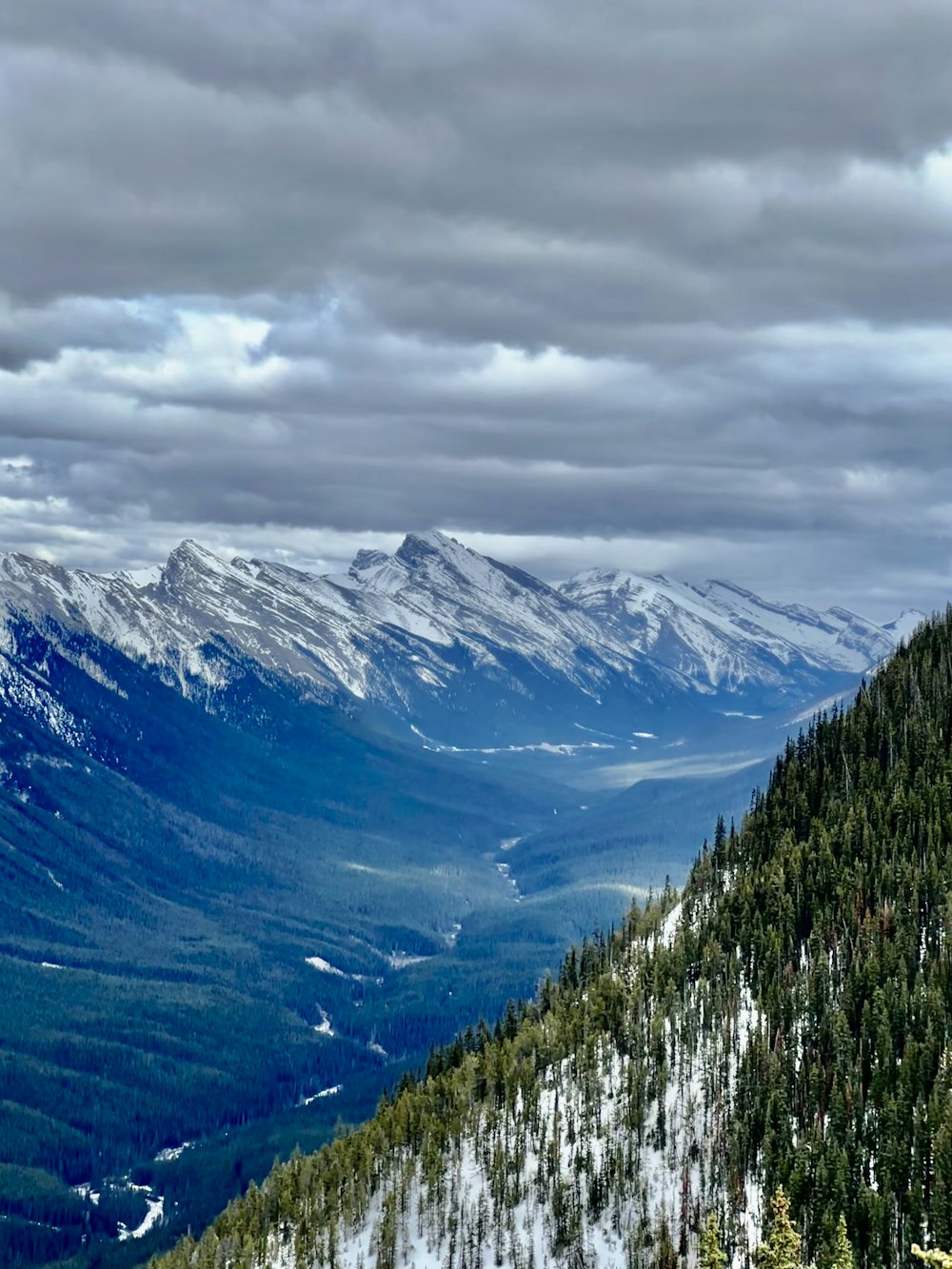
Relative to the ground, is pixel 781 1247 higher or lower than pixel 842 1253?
lower

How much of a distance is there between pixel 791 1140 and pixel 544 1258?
3337cm

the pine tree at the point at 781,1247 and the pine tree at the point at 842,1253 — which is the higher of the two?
the pine tree at the point at 842,1253

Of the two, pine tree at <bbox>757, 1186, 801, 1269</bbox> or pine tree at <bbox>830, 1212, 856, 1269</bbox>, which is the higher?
pine tree at <bbox>830, 1212, 856, 1269</bbox>

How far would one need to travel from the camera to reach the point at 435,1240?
194 meters

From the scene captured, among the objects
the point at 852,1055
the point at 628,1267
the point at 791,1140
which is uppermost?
the point at 852,1055

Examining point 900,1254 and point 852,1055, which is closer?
point 900,1254

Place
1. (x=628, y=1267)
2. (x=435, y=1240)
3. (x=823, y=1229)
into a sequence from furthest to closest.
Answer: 1. (x=435, y=1240)
2. (x=628, y=1267)
3. (x=823, y=1229)

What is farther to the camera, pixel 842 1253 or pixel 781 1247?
pixel 842 1253

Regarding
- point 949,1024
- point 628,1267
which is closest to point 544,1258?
point 628,1267

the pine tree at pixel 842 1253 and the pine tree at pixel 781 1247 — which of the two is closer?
the pine tree at pixel 781 1247

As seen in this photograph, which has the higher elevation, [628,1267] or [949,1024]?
[949,1024]

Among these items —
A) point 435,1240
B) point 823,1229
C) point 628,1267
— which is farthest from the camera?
point 435,1240

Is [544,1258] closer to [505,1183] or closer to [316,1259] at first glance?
[505,1183]

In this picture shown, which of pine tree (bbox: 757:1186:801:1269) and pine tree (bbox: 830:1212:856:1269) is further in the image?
pine tree (bbox: 830:1212:856:1269)
